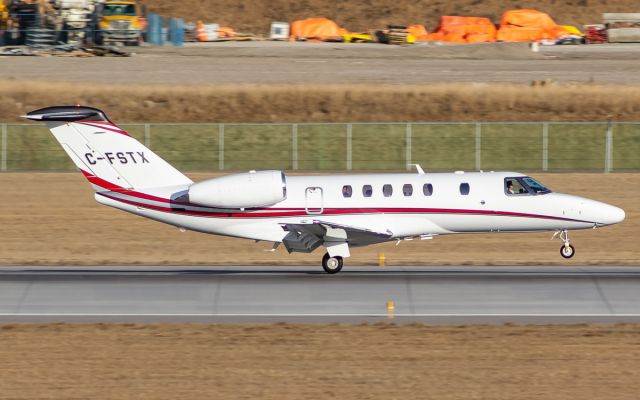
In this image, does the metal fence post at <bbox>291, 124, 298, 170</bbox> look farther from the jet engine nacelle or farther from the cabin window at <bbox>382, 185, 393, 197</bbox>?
the cabin window at <bbox>382, 185, 393, 197</bbox>

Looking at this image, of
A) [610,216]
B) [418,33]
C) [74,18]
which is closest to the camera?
[610,216]

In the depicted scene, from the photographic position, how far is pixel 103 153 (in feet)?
100

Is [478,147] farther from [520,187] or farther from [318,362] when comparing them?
[318,362]

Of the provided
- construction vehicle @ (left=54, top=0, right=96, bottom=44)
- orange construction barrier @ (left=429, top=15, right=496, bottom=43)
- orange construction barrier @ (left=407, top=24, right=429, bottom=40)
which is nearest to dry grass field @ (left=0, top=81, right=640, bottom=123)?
construction vehicle @ (left=54, top=0, right=96, bottom=44)

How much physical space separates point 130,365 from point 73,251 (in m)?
17.9

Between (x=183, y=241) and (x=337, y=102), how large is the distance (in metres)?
16.0

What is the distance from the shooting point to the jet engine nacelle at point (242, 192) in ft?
99.1

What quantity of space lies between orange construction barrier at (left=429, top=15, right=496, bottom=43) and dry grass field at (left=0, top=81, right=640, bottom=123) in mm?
22808

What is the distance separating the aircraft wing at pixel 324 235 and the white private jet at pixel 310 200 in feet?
0.09

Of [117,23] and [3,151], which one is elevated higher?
[117,23]

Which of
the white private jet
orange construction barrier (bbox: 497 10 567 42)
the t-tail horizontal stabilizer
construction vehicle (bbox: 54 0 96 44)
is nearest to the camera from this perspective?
the t-tail horizontal stabilizer

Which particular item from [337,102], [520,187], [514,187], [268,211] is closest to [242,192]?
[268,211]

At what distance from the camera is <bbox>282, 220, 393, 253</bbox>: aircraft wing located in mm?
29953

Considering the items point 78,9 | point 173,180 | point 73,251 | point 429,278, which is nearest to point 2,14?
point 78,9
